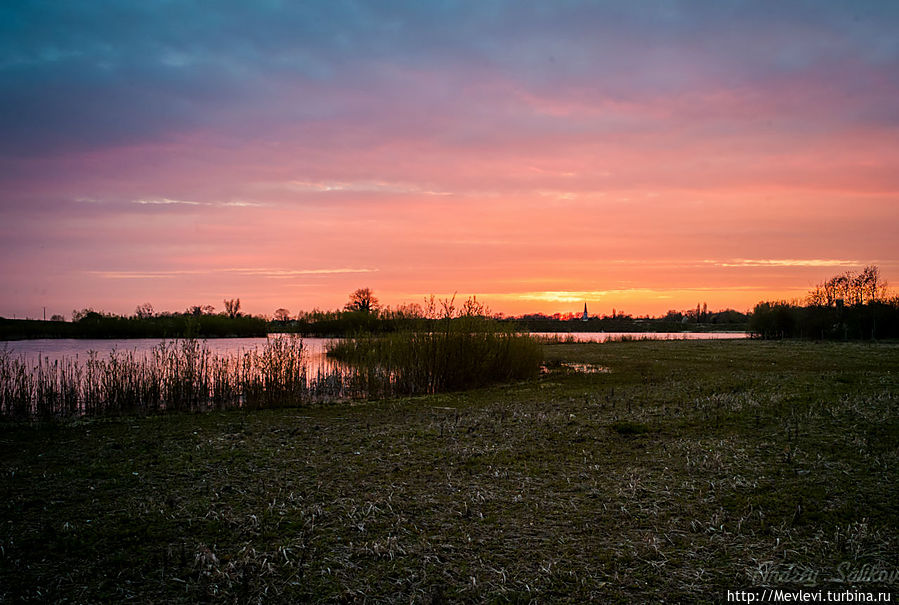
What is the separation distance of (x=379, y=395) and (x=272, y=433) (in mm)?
5833

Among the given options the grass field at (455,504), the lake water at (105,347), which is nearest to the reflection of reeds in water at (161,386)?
the lake water at (105,347)

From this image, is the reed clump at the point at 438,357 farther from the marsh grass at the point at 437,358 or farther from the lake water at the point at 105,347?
the lake water at the point at 105,347

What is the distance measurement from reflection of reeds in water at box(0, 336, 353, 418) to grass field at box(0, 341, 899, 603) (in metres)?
1.74

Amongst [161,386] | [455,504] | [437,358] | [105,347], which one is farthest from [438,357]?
[105,347]

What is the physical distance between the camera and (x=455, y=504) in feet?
18.0

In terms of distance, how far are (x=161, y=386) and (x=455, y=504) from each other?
10.3m

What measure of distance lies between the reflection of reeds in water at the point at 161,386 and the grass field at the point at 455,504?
174 centimetres

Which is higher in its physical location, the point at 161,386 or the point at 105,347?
the point at 105,347

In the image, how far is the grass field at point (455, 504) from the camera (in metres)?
3.95

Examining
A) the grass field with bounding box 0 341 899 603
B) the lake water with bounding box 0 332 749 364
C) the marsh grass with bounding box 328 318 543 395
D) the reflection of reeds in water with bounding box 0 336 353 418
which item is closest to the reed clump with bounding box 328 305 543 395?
the marsh grass with bounding box 328 318 543 395

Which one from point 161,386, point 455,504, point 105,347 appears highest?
point 105,347

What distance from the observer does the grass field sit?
13.0 feet

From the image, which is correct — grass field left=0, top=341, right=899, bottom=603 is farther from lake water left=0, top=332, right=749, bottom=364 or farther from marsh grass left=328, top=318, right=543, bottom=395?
lake water left=0, top=332, right=749, bottom=364

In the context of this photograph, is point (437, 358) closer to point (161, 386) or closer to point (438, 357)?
point (438, 357)
